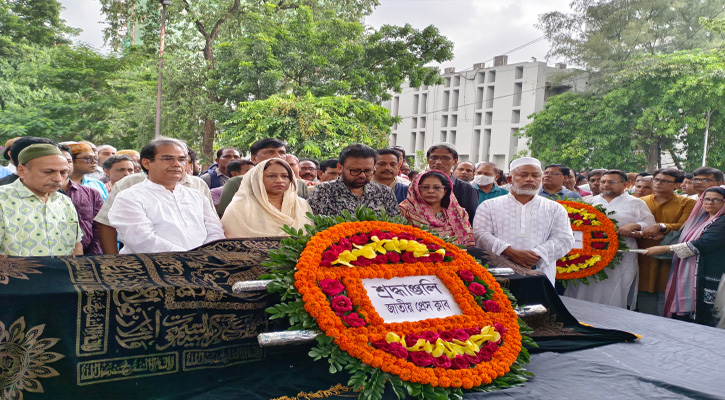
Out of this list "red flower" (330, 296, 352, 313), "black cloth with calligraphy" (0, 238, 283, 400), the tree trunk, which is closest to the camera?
"black cloth with calligraphy" (0, 238, 283, 400)

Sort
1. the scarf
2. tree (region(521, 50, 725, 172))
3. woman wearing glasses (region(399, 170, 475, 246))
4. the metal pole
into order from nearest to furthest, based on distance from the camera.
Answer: woman wearing glasses (region(399, 170, 475, 246)) → the scarf → tree (region(521, 50, 725, 172)) → the metal pole

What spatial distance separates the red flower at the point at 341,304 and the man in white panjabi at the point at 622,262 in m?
3.66

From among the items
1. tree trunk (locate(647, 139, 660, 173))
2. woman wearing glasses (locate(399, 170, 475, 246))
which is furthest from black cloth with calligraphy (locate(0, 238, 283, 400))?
tree trunk (locate(647, 139, 660, 173))

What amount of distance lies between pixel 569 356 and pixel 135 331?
1.98 m

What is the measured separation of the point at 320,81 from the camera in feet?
46.5

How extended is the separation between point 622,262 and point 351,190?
3.27 metres

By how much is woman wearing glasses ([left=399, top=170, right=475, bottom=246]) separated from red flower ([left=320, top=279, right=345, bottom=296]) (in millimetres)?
1489

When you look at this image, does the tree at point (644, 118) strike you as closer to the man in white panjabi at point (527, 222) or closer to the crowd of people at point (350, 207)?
the crowd of people at point (350, 207)

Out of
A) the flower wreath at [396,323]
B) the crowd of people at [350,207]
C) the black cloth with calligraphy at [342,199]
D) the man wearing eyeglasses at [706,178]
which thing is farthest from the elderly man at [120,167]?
the man wearing eyeglasses at [706,178]

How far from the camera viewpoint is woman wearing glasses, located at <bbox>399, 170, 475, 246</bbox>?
3.75 m

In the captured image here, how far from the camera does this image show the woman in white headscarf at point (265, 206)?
10.7ft

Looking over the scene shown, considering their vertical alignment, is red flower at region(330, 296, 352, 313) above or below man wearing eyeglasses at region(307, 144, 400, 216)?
below

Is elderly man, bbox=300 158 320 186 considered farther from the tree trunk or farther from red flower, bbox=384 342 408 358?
the tree trunk

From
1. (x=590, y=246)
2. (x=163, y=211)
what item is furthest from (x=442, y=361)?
(x=590, y=246)
